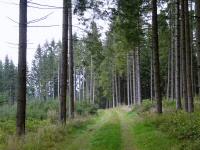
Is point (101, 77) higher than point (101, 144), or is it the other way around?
point (101, 77)

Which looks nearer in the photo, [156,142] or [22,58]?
[156,142]

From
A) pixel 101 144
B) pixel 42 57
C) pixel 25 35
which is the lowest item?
pixel 101 144

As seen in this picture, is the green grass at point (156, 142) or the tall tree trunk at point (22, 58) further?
the tall tree trunk at point (22, 58)

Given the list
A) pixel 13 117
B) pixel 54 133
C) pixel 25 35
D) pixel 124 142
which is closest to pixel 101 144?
pixel 124 142

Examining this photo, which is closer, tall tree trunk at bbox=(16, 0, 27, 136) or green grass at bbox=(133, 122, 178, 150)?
green grass at bbox=(133, 122, 178, 150)

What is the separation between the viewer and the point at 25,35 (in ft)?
46.7

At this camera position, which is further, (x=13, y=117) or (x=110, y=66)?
(x=110, y=66)

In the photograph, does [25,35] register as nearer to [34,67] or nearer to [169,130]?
[169,130]

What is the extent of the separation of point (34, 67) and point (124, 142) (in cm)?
8734

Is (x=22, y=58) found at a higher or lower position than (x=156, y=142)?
higher

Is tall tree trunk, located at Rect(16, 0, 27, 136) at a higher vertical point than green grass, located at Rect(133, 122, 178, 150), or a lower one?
higher

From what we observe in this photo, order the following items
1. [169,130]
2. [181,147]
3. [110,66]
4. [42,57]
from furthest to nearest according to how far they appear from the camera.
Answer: [42,57], [110,66], [169,130], [181,147]

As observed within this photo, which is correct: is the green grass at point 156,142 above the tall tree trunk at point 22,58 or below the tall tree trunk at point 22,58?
below

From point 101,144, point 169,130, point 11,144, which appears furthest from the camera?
point 169,130
